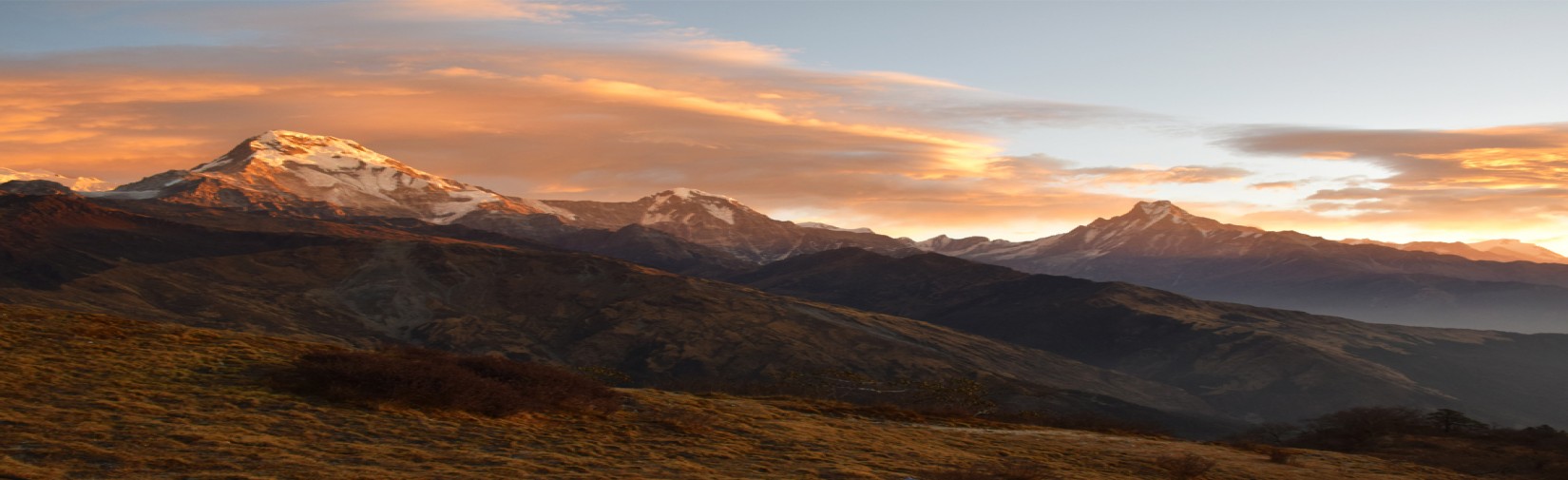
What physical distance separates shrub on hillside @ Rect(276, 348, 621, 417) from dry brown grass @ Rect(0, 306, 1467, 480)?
20.7 inches

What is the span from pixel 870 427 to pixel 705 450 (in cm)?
1006

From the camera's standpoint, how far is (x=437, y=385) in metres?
26.7

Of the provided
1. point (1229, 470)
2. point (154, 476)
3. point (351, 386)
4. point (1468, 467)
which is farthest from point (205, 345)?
point (1468, 467)

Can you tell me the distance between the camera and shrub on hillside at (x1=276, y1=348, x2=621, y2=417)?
25875mm

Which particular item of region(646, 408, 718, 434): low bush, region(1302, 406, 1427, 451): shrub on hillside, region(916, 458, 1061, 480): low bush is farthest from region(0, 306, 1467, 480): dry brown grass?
region(1302, 406, 1427, 451): shrub on hillside

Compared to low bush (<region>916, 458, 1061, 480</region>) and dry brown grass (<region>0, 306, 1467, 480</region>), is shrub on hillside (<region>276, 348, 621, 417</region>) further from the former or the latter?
low bush (<region>916, 458, 1061, 480</region>)

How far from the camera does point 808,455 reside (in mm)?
27391

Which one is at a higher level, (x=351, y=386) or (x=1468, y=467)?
(x=351, y=386)

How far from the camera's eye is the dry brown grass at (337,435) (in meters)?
19.7

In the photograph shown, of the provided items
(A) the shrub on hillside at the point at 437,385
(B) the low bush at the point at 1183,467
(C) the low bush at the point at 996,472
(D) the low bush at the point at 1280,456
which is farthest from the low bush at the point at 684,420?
(D) the low bush at the point at 1280,456

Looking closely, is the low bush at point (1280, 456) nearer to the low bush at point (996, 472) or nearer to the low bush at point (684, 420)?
the low bush at point (996, 472)

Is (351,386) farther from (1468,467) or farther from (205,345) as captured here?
(1468,467)

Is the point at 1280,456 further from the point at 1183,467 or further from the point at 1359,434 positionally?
the point at 1359,434

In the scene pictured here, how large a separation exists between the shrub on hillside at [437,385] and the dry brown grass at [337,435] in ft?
1.72
